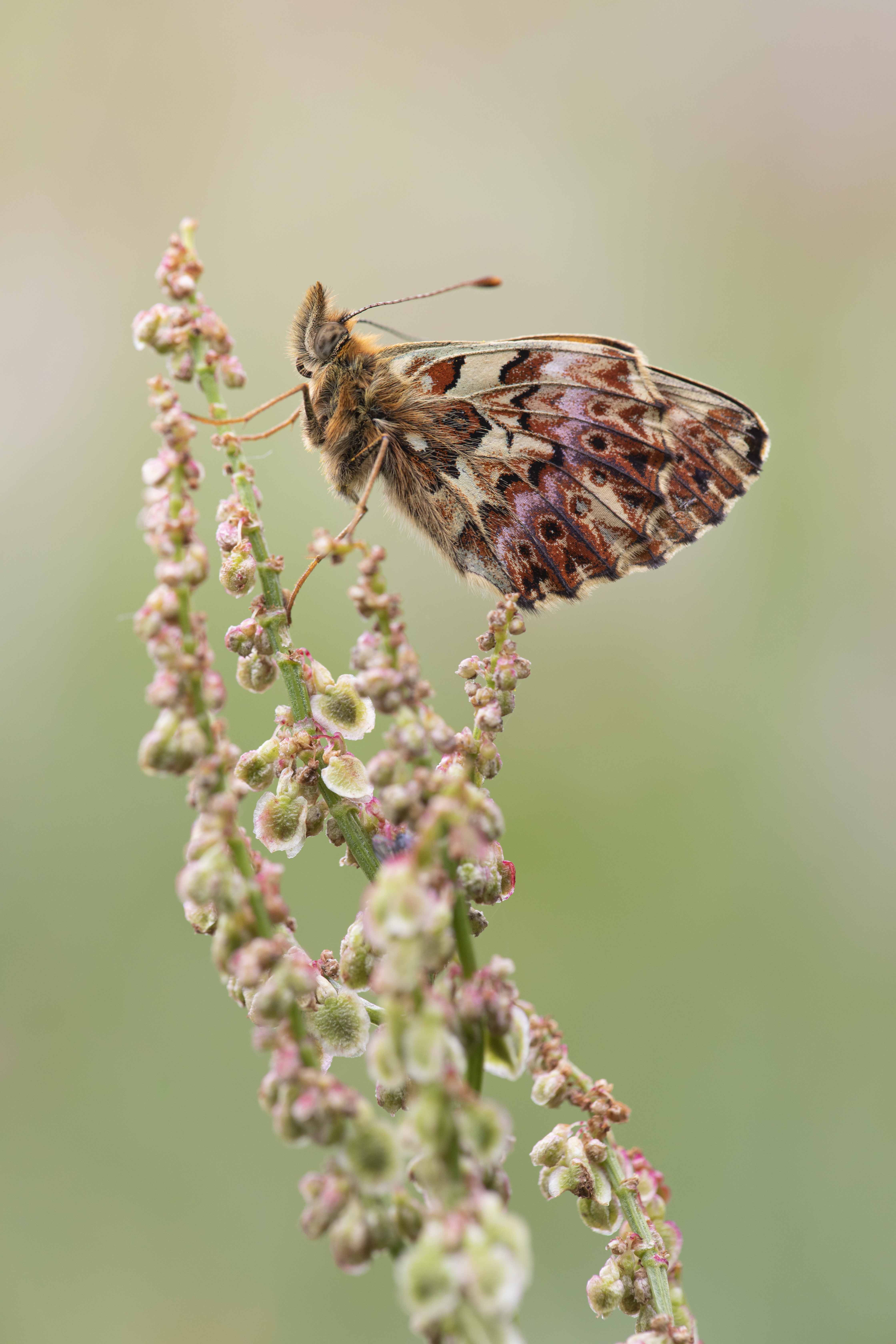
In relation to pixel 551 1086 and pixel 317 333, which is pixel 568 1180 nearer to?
pixel 551 1086

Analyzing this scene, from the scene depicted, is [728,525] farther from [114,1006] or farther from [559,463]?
[114,1006]

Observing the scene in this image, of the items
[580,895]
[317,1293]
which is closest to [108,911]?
[317,1293]

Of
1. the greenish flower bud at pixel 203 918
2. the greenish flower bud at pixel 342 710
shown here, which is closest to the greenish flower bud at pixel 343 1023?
the greenish flower bud at pixel 203 918

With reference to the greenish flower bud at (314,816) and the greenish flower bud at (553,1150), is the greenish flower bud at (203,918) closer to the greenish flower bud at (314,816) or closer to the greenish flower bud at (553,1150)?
the greenish flower bud at (314,816)

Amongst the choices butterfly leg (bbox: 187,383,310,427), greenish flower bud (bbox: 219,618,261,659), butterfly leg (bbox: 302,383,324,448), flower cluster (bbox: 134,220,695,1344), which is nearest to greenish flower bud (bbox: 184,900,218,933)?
flower cluster (bbox: 134,220,695,1344)

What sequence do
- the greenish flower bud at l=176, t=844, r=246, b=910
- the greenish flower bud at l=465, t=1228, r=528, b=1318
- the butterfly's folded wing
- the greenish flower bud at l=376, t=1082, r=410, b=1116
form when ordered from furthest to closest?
1. the butterfly's folded wing
2. the greenish flower bud at l=376, t=1082, r=410, b=1116
3. the greenish flower bud at l=176, t=844, r=246, b=910
4. the greenish flower bud at l=465, t=1228, r=528, b=1318

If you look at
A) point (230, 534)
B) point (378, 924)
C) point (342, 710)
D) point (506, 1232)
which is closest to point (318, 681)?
point (342, 710)

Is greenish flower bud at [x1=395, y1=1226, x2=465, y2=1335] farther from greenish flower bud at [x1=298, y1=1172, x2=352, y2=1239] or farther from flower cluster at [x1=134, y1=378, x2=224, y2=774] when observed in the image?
flower cluster at [x1=134, y1=378, x2=224, y2=774]
